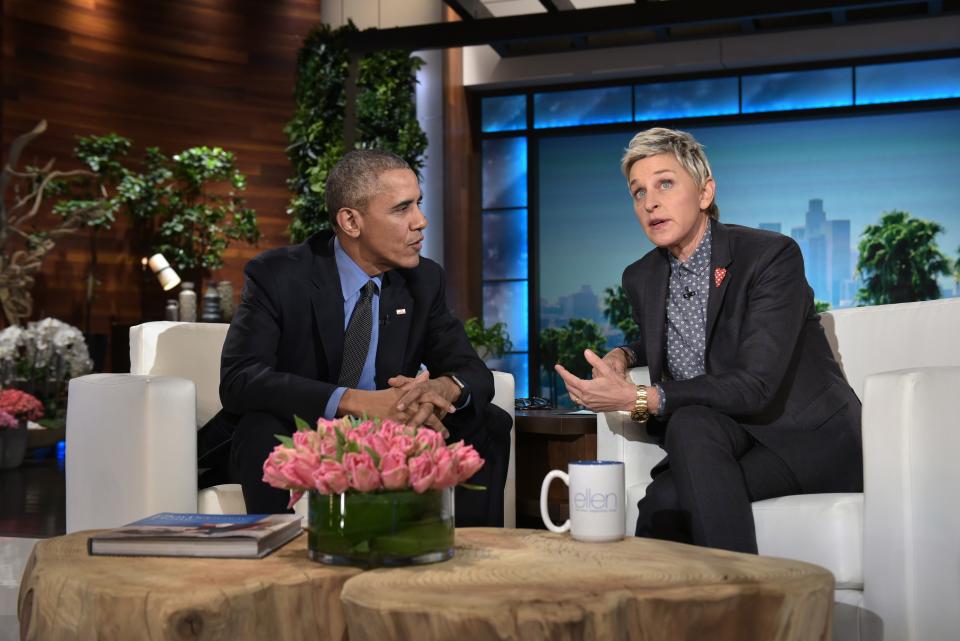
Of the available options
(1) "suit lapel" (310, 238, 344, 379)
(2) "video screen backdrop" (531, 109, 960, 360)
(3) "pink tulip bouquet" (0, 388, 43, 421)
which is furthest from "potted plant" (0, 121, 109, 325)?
(1) "suit lapel" (310, 238, 344, 379)

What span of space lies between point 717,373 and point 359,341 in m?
0.94

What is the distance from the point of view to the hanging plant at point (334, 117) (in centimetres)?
779

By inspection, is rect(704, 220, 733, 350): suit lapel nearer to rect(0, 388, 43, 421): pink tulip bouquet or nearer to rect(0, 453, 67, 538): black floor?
rect(0, 453, 67, 538): black floor

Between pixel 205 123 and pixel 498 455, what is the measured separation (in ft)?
24.6

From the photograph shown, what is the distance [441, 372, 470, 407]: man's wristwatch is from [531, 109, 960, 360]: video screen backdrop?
22.8ft

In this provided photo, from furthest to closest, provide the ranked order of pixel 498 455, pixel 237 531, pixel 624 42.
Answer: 1. pixel 624 42
2. pixel 498 455
3. pixel 237 531

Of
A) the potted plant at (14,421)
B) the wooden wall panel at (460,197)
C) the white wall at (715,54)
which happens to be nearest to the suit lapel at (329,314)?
the potted plant at (14,421)

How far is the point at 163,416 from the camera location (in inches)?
105

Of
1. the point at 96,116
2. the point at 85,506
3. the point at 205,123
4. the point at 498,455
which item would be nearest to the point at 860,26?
the point at 205,123

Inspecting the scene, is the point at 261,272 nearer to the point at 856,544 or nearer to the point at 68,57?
the point at 856,544

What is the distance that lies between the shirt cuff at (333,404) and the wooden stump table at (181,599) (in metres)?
0.98

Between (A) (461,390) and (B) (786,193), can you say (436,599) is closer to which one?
(A) (461,390)


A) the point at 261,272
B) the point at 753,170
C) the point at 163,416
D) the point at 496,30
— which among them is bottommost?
the point at 163,416

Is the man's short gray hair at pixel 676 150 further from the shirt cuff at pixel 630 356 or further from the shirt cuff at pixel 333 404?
the shirt cuff at pixel 333 404
